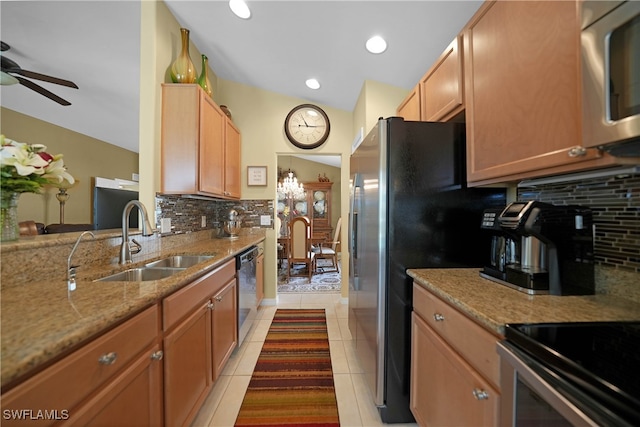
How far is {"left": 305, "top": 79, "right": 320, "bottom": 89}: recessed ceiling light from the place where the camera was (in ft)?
8.95

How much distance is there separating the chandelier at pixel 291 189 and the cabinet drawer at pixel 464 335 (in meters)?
4.90

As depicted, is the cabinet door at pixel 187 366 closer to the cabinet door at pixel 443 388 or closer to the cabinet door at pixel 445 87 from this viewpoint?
the cabinet door at pixel 443 388

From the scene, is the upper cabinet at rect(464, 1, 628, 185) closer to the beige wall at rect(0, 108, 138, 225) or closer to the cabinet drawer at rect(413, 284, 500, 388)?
the cabinet drawer at rect(413, 284, 500, 388)

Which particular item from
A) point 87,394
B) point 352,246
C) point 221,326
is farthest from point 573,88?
point 221,326

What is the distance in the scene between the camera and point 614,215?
936 mm

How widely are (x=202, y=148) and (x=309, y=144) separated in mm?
1449

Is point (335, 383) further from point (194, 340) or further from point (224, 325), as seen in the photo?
point (194, 340)

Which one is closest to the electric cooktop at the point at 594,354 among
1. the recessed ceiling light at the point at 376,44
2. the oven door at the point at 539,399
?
the oven door at the point at 539,399

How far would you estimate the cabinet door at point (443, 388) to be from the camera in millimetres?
796

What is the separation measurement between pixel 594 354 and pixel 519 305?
0.28 m

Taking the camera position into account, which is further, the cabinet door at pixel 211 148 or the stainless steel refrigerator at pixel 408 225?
the cabinet door at pixel 211 148

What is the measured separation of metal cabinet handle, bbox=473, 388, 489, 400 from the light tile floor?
2.82ft

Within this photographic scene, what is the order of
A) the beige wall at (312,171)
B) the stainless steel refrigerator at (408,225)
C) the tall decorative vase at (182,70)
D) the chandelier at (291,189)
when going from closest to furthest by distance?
the stainless steel refrigerator at (408,225), the tall decorative vase at (182,70), the chandelier at (291,189), the beige wall at (312,171)

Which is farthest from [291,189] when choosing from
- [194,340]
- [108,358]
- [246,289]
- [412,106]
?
[108,358]
